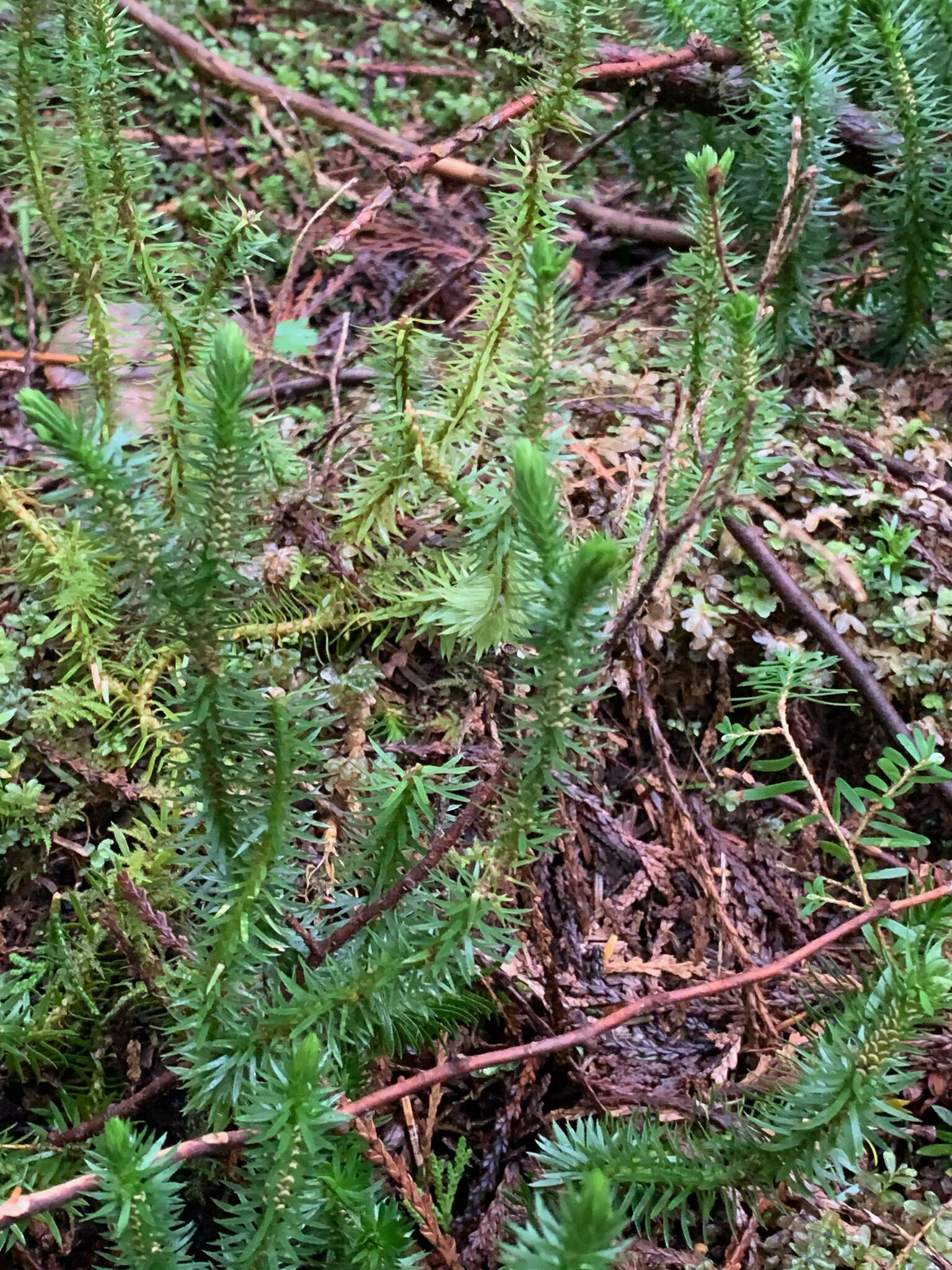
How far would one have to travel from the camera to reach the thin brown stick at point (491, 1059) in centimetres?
93

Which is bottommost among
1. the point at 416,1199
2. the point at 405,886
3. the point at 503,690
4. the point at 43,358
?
the point at 416,1199

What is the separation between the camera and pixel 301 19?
2.89 m

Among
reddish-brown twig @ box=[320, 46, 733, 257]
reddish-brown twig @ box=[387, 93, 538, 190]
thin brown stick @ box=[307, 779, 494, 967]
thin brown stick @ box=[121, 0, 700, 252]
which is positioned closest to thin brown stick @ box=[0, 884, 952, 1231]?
thin brown stick @ box=[307, 779, 494, 967]

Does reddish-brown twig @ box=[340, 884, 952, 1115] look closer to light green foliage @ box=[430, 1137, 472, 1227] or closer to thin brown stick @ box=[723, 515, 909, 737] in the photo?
light green foliage @ box=[430, 1137, 472, 1227]

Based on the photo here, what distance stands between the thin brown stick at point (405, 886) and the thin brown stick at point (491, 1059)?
6.9 inches

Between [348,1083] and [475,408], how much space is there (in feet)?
3.36

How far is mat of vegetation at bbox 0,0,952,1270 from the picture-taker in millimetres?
960

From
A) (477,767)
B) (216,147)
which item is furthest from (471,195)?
(477,767)

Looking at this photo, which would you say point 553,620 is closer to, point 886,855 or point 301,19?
point 886,855

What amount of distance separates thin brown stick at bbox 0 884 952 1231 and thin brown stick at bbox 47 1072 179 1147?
0.05 m

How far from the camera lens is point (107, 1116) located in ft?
3.59

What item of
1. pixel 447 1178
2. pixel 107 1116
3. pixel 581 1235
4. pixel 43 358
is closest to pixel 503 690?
pixel 447 1178

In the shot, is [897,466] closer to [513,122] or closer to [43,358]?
[513,122]

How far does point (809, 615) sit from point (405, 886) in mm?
1014
